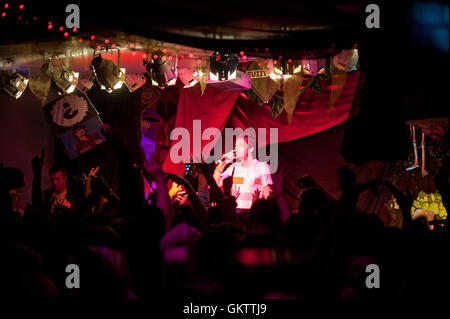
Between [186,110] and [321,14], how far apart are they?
13.3 feet

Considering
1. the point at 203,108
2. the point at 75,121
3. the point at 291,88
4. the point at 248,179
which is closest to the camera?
the point at 291,88

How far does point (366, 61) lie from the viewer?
3.03 meters

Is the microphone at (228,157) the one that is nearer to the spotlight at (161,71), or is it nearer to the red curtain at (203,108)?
the red curtain at (203,108)

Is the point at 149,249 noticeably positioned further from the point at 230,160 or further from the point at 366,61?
the point at 230,160

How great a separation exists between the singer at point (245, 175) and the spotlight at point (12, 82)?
2423 mm

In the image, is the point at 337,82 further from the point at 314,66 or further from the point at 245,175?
the point at 245,175

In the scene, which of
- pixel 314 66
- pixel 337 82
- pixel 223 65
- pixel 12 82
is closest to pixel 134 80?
pixel 12 82

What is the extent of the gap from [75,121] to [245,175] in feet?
7.80

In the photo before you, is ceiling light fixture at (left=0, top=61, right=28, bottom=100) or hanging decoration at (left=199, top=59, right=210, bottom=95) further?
ceiling light fixture at (left=0, top=61, right=28, bottom=100)

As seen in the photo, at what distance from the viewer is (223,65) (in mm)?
3863

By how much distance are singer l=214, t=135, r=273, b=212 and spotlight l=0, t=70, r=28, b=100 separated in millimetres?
2423

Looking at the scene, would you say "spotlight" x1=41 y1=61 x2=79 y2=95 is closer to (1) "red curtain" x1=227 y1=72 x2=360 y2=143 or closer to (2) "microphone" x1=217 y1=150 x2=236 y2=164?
(2) "microphone" x1=217 y1=150 x2=236 y2=164

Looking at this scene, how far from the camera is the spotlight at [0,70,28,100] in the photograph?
449 cm

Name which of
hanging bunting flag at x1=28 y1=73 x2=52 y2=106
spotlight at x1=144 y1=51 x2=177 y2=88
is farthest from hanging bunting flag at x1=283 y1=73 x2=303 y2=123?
hanging bunting flag at x1=28 y1=73 x2=52 y2=106
